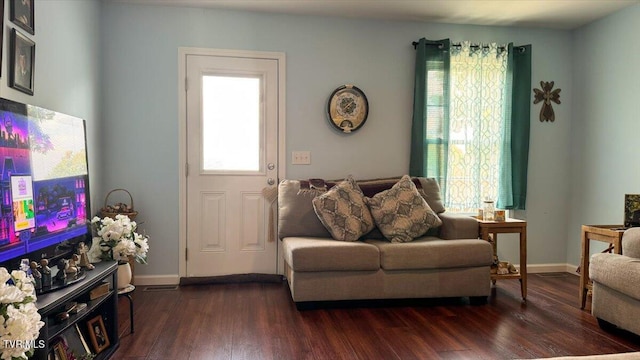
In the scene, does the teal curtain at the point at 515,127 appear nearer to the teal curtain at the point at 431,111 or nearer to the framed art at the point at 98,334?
the teal curtain at the point at 431,111

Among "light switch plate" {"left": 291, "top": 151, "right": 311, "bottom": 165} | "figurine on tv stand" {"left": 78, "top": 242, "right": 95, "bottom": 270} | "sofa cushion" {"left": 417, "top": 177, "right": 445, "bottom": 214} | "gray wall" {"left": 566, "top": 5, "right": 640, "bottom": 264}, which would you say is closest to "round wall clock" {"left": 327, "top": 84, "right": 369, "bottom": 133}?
"light switch plate" {"left": 291, "top": 151, "right": 311, "bottom": 165}

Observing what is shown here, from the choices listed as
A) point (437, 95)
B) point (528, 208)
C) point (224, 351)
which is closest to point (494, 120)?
point (437, 95)

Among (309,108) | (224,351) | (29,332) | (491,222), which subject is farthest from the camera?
(309,108)

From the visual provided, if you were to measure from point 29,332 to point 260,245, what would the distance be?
2482mm

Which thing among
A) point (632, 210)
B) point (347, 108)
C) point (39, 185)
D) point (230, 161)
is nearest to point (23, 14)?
point (39, 185)

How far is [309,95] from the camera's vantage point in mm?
3891

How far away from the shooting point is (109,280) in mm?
2441

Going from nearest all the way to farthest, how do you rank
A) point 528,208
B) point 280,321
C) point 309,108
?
1. point 280,321
2. point 309,108
3. point 528,208

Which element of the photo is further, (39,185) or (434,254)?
(434,254)

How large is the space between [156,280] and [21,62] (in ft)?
Answer: 6.89

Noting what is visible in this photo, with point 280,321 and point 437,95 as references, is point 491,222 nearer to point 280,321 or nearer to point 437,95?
point 437,95

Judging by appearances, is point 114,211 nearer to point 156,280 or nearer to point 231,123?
point 156,280

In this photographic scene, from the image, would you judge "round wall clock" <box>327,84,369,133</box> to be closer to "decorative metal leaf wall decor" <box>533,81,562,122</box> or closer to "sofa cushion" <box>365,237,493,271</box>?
"sofa cushion" <box>365,237,493,271</box>

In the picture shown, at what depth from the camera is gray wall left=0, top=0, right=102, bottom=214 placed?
247 cm
